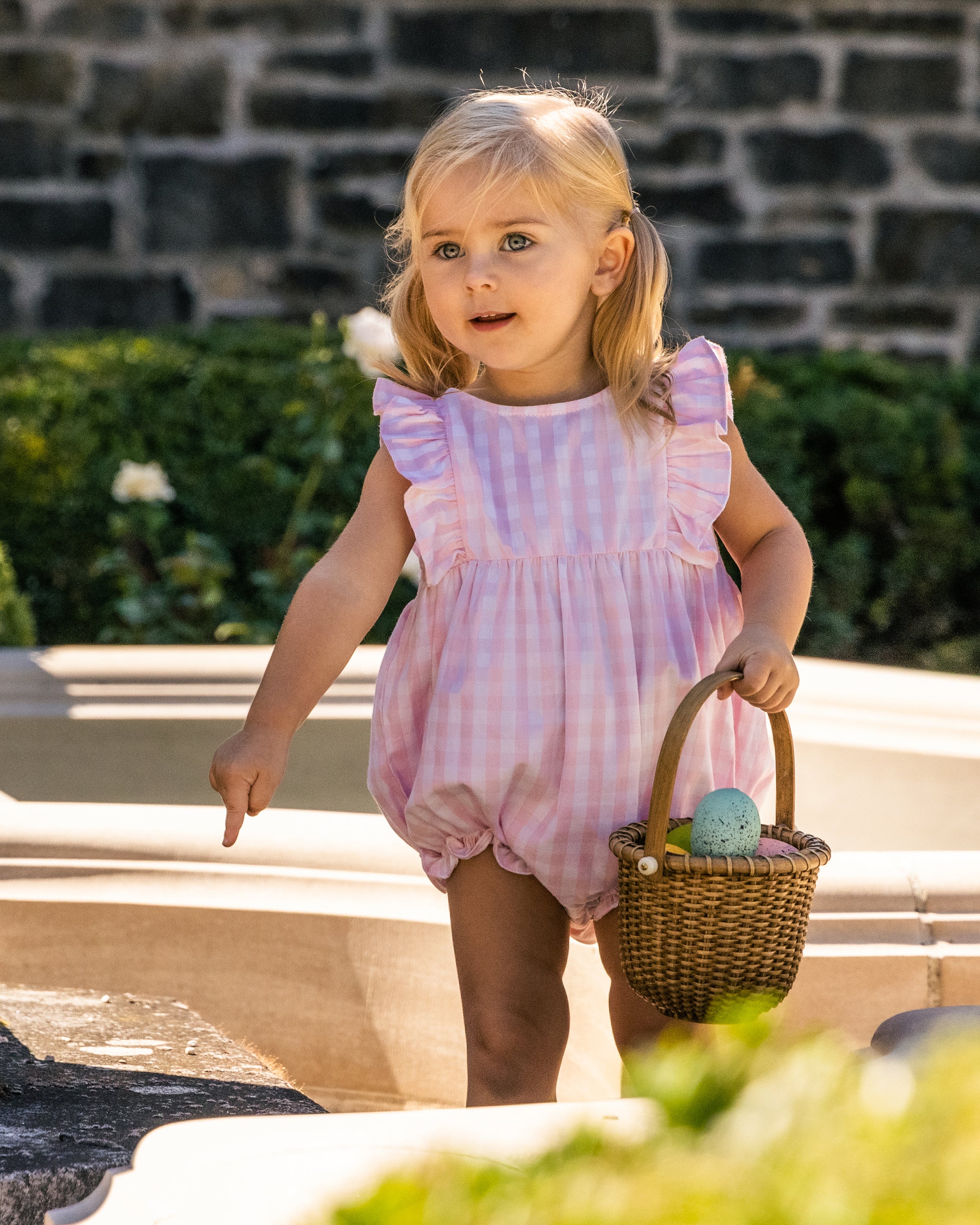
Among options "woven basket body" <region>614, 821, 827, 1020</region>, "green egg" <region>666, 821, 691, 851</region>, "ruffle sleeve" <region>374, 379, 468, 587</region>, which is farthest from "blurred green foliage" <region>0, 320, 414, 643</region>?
"woven basket body" <region>614, 821, 827, 1020</region>

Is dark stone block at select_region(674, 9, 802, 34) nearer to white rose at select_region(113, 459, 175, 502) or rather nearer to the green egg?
white rose at select_region(113, 459, 175, 502)

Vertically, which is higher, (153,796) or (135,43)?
(135,43)

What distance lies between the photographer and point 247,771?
1.72 m

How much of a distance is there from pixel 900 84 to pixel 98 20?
2.74 m

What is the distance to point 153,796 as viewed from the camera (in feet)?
10.4

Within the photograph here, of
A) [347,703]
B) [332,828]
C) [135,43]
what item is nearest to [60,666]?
[347,703]

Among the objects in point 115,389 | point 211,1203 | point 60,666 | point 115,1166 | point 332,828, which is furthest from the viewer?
point 115,389

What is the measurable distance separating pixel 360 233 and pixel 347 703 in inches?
95.4

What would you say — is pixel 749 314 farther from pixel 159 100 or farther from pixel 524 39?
pixel 159 100

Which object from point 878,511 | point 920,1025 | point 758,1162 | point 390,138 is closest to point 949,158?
point 878,511

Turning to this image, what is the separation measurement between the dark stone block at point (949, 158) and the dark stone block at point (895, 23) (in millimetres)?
346

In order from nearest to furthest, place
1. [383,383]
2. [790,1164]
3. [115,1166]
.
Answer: [790,1164] → [115,1166] → [383,383]

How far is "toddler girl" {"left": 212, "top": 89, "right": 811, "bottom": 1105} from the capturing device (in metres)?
1.77

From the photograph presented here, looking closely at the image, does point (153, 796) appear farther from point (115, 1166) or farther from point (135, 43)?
point (135, 43)
